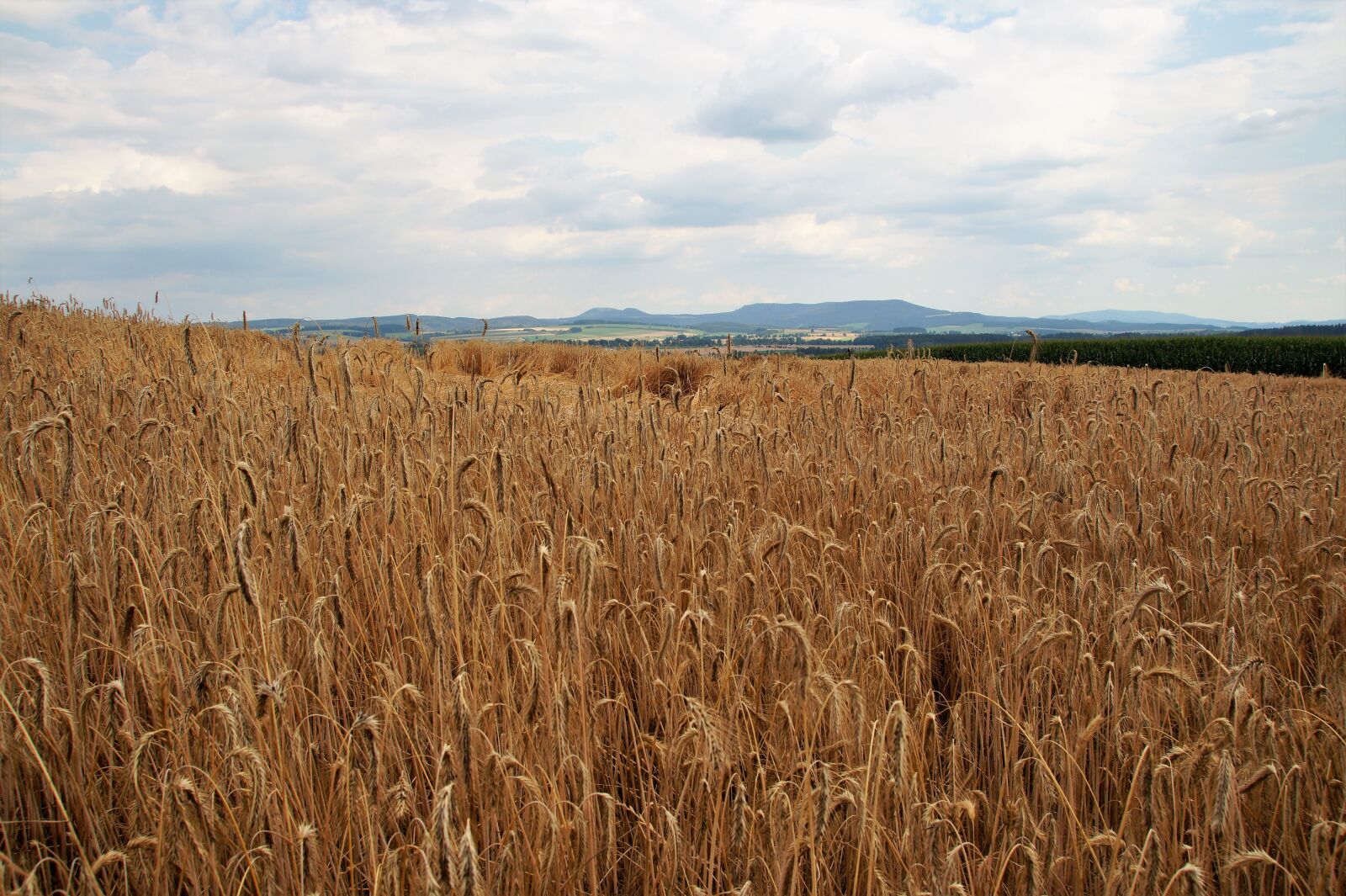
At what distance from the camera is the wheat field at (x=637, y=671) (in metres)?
1.62

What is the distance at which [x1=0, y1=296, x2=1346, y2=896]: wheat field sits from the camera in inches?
63.8

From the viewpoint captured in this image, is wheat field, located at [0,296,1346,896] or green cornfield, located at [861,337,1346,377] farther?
green cornfield, located at [861,337,1346,377]

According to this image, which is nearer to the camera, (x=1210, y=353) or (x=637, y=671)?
(x=637, y=671)

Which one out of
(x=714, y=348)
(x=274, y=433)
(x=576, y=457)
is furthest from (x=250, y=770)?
(x=714, y=348)

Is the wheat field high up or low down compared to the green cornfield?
down

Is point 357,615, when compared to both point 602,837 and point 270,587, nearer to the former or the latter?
point 270,587

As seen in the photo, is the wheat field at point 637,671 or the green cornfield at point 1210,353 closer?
the wheat field at point 637,671

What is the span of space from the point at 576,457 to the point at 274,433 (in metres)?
1.73

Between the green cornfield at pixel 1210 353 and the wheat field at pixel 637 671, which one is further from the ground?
the green cornfield at pixel 1210 353

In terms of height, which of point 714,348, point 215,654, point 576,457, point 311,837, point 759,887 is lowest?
point 759,887

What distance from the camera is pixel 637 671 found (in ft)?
8.62

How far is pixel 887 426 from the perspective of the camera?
18.0ft

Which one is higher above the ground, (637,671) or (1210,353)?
(1210,353)

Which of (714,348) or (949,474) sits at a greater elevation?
(714,348)
